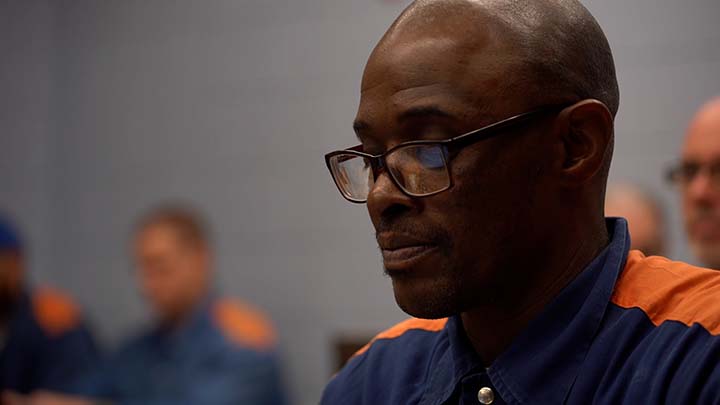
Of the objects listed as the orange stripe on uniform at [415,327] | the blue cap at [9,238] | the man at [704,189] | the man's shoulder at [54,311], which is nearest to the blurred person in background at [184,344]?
the man's shoulder at [54,311]

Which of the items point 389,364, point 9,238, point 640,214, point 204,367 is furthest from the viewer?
point 9,238

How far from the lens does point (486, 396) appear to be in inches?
37.4

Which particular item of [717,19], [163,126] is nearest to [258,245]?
[163,126]

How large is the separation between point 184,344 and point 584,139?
7.89 ft

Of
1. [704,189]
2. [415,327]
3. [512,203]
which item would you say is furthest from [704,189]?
[512,203]

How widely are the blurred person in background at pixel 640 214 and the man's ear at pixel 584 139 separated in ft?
4.61

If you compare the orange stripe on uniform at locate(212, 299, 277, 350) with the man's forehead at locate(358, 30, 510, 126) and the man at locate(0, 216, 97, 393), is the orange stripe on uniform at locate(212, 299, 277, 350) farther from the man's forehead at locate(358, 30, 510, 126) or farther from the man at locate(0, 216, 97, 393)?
the man's forehead at locate(358, 30, 510, 126)

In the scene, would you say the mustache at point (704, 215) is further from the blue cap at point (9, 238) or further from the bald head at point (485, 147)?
the blue cap at point (9, 238)

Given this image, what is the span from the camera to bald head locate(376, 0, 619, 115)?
933mm

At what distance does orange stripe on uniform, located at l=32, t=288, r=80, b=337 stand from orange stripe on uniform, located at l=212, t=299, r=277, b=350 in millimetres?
644

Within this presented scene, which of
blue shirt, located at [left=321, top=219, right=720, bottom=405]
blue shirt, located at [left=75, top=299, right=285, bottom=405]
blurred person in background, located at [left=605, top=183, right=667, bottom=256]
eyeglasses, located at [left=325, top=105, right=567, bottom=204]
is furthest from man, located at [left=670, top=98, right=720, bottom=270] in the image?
blue shirt, located at [left=75, top=299, right=285, bottom=405]

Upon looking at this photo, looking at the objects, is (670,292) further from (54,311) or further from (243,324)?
(54,311)

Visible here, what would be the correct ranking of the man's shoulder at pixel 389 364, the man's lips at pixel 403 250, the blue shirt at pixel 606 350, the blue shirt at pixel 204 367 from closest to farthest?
the blue shirt at pixel 606 350
the man's lips at pixel 403 250
the man's shoulder at pixel 389 364
the blue shirt at pixel 204 367

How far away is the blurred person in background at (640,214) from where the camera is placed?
2395 millimetres
